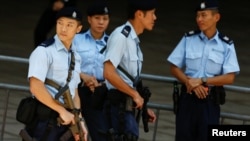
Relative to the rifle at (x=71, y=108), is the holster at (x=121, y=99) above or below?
below

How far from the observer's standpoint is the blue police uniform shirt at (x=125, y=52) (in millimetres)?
6246

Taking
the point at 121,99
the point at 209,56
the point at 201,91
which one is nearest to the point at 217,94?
the point at 201,91

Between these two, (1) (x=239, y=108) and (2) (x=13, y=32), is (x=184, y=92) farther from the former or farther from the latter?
(2) (x=13, y=32)

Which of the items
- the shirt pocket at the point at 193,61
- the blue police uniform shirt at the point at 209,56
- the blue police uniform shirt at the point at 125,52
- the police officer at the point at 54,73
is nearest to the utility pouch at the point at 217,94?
the blue police uniform shirt at the point at 209,56

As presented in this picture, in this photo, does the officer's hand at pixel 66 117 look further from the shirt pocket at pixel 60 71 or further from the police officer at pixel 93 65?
the police officer at pixel 93 65

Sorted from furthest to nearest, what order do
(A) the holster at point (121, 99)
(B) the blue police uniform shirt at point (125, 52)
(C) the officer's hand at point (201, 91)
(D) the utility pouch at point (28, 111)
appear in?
1. (C) the officer's hand at point (201, 91)
2. (A) the holster at point (121, 99)
3. (B) the blue police uniform shirt at point (125, 52)
4. (D) the utility pouch at point (28, 111)

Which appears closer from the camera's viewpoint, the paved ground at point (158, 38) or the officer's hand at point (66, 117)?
the officer's hand at point (66, 117)

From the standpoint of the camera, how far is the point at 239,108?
9977mm

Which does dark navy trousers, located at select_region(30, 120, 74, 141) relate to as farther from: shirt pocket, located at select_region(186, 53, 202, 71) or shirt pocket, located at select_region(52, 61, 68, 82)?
shirt pocket, located at select_region(186, 53, 202, 71)

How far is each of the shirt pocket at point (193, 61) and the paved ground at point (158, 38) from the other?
0.86 m

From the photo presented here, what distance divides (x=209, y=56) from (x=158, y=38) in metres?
7.73

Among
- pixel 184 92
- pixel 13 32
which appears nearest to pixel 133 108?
pixel 184 92

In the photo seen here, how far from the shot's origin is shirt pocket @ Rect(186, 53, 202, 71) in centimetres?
682

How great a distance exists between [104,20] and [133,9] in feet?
2.07
